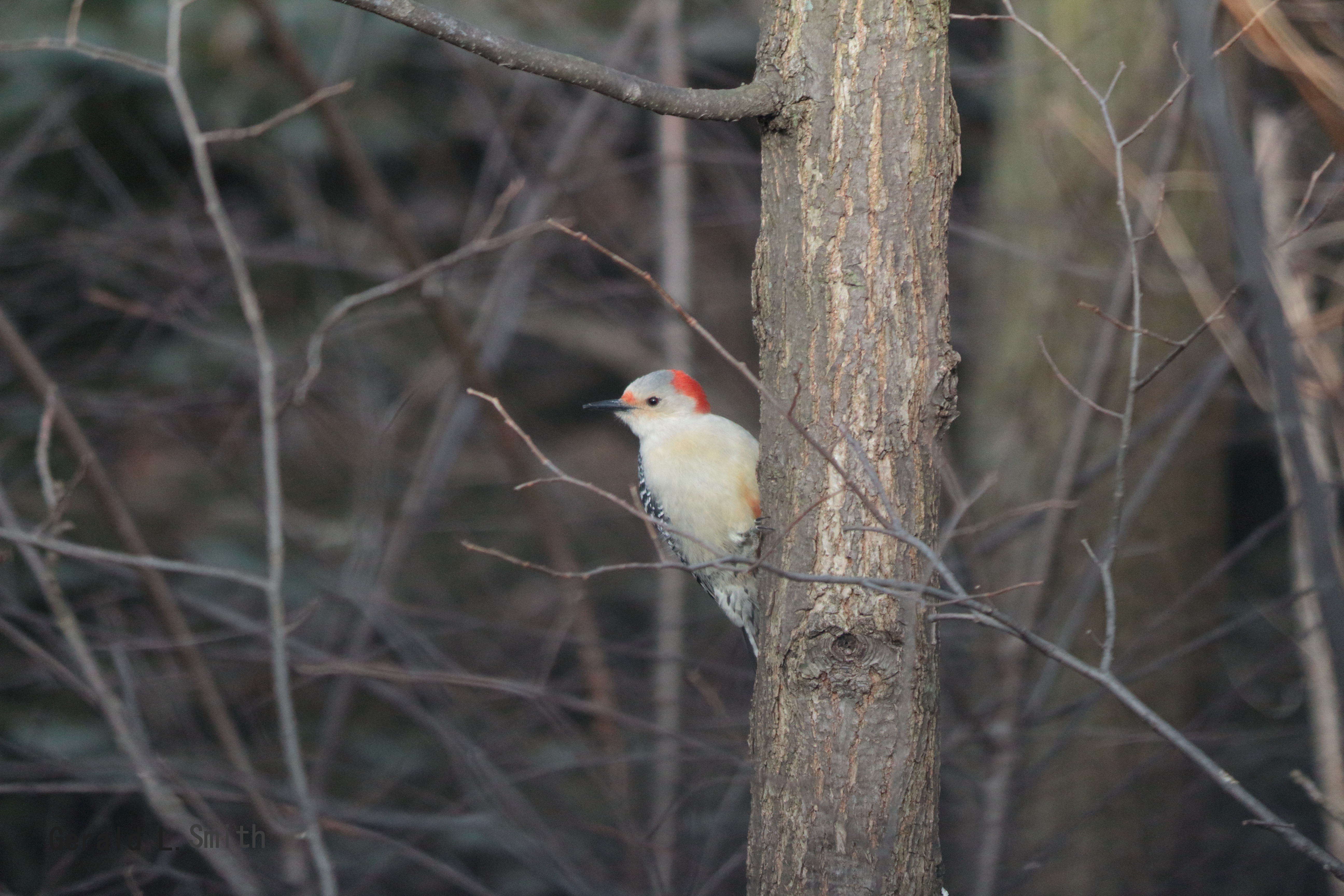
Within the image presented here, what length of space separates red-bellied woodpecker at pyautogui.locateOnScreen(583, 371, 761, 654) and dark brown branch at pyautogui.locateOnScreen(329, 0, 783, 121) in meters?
1.42

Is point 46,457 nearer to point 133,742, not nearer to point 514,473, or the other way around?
point 133,742

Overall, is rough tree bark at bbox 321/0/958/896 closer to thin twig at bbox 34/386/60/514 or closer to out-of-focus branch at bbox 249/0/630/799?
out-of-focus branch at bbox 249/0/630/799

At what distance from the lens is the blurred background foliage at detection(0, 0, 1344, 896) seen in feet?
11.0

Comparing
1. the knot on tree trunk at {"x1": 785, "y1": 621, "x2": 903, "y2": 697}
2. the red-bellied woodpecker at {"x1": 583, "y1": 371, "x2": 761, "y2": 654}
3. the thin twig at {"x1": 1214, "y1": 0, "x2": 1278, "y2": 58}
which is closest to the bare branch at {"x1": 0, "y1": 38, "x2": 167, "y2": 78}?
the red-bellied woodpecker at {"x1": 583, "y1": 371, "x2": 761, "y2": 654}

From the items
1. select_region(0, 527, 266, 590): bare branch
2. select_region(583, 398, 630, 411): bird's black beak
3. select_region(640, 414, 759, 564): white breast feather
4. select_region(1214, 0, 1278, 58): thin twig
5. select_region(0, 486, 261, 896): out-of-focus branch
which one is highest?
select_region(1214, 0, 1278, 58): thin twig

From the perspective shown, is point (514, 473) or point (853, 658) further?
point (514, 473)

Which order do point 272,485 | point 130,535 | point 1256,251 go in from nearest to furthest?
point 1256,251 < point 272,485 < point 130,535

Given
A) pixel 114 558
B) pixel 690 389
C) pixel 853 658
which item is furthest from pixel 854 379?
pixel 690 389

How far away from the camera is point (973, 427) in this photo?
4.95 metres

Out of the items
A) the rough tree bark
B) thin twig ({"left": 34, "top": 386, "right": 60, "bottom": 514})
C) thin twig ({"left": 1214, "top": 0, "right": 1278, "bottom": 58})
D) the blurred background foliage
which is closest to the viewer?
the rough tree bark

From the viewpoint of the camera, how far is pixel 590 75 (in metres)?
1.64

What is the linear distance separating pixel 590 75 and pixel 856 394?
0.70 meters

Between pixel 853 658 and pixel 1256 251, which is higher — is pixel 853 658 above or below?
below

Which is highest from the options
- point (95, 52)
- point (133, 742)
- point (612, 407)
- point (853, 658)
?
point (95, 52)
